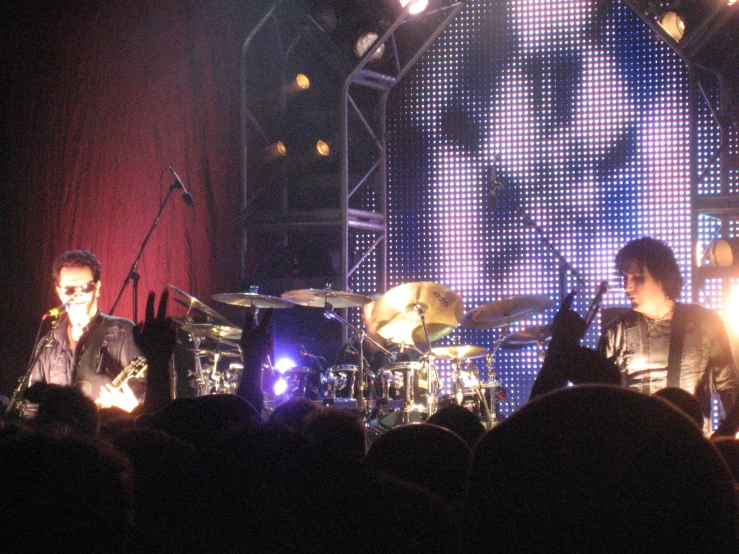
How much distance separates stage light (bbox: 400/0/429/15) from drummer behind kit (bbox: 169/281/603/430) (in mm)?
4234

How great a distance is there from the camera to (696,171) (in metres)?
9.86

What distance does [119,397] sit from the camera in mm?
4562

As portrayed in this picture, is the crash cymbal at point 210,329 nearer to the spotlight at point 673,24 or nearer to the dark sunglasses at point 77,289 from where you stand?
the dark sunglasses at point 77,289

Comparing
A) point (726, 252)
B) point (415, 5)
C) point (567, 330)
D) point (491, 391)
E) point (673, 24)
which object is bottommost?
point (491, 391)

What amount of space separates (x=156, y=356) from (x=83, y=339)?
85.3 inches

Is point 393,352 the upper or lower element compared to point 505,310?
lower

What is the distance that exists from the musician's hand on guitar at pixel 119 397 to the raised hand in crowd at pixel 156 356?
1.74m

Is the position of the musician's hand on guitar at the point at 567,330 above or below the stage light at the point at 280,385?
above

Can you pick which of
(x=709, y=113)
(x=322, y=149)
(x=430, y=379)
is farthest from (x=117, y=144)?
(x=709, y=113)

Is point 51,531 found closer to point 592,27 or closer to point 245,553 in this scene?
point 245,553

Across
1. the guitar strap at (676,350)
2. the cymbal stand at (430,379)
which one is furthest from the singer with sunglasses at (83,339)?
the guitar strap at (676,350)

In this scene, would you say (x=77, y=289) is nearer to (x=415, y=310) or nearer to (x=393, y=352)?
(x=415, y=310)

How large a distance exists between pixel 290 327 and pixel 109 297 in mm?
2631

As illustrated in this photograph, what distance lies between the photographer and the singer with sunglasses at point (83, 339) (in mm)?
4754
